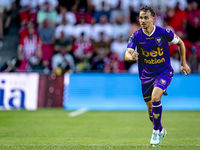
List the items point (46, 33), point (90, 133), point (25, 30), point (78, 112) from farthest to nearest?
point (25, 30), point (46, 33), point (78, 112), point (90, 133)

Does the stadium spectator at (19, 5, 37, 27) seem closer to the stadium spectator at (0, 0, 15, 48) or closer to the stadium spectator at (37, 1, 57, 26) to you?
the stadium spectator at (37, 1, 57, 26)

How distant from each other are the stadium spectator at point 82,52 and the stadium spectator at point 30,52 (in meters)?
1.66

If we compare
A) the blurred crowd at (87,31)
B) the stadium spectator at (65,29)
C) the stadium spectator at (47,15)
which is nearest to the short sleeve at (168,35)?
the blurred crowd at (87,31)

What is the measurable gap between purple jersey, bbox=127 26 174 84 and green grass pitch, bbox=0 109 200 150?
4.65ft

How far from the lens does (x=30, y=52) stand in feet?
55.9

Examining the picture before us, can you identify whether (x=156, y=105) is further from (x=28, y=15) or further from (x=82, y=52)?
(x=28, y=15)

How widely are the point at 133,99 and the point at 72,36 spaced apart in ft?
14.9

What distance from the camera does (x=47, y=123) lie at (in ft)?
Answer: 34.5

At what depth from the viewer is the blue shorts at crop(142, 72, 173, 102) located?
678cm

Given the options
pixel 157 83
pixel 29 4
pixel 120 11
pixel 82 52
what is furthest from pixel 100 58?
pixel 157 83

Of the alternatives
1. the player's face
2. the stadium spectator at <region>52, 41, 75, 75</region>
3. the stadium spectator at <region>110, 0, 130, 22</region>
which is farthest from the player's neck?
the stadium spectator at <region>110, 0, 130, 22</region>

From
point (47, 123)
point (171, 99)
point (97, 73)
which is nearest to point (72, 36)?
point (97, 73)

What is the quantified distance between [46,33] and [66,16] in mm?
1428

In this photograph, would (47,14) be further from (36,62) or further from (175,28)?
(175,28)
